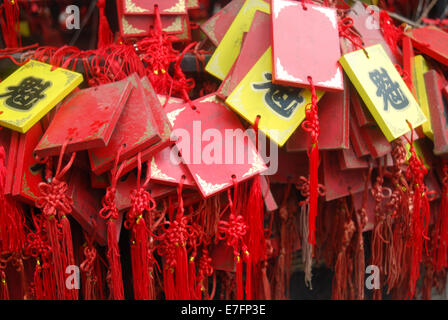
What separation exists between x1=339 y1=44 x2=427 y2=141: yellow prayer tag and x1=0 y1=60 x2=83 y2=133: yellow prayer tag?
19.6 inches

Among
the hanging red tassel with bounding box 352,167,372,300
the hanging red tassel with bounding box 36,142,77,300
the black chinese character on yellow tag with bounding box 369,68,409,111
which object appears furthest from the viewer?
the hanging red tassel with bounding box 352,167,372,300

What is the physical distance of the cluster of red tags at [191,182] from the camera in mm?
700

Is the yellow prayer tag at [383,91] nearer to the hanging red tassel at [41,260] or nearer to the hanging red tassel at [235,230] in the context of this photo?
the hanging red tassel at [235,230]

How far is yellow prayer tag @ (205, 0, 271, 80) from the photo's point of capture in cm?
83

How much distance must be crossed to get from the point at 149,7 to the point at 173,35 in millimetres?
74

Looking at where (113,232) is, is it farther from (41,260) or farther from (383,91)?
(383,91)

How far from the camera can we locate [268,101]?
0.74 m

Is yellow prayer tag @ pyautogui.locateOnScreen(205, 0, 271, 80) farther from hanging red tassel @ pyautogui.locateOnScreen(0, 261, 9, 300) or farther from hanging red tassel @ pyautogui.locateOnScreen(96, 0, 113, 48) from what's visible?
hanging red tassel @ pyautogui.locateOnScreen(0, 261, 9, 300)

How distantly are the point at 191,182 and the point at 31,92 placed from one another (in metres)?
0.33

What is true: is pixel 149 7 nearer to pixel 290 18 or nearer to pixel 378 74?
pixel 290 18

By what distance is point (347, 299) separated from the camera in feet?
3.13

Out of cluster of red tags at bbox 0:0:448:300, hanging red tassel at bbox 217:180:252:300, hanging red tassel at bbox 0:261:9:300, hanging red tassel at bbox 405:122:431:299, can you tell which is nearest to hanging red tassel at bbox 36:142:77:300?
cluster of red tags at bbox 0:0:448:300

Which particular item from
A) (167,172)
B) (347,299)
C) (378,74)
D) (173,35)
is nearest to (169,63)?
(173,35)

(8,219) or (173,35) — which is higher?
(173,35)
